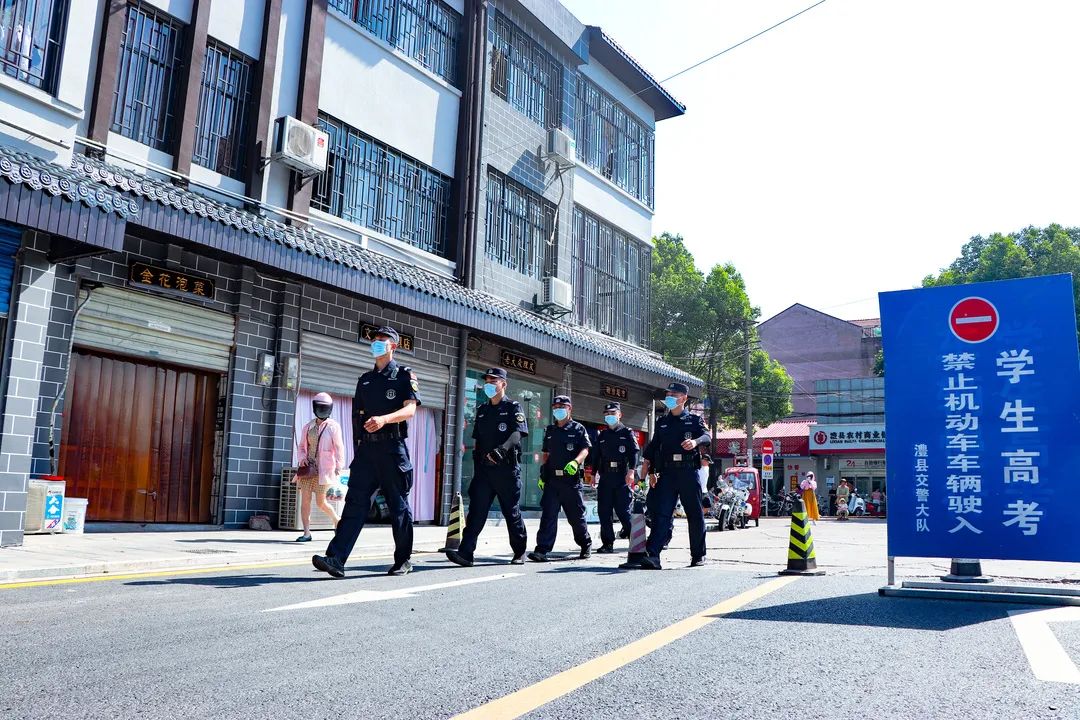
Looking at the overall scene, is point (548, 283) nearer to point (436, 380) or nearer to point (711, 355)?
point (436, 380)

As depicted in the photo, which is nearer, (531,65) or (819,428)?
(531,65)

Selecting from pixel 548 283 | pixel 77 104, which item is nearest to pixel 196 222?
pixel 77 104

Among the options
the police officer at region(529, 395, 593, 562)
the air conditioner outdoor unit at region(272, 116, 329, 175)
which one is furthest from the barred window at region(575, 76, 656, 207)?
the police officer at region(529, 395, 593, 562)

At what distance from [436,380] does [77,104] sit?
303 inches

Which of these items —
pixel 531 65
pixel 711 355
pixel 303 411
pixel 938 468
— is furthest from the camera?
pixel 711 355

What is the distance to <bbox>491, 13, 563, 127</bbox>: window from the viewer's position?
1912cm

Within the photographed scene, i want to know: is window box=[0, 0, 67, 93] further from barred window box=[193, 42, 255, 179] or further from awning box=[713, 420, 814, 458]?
awning box=[713, 420, 814, 458]

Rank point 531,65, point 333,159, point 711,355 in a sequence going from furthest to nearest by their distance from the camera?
point 711,355 → point 531,65 → point 333,159

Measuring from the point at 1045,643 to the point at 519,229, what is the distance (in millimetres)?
15903

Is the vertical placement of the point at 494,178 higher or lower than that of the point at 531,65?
lower

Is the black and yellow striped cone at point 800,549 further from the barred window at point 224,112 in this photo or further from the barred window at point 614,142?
the barred window at point 614,142

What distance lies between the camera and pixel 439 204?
17.3 metres

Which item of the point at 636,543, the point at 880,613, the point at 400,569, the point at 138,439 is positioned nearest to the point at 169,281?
the point at 138,439

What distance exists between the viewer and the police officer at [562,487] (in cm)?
941
